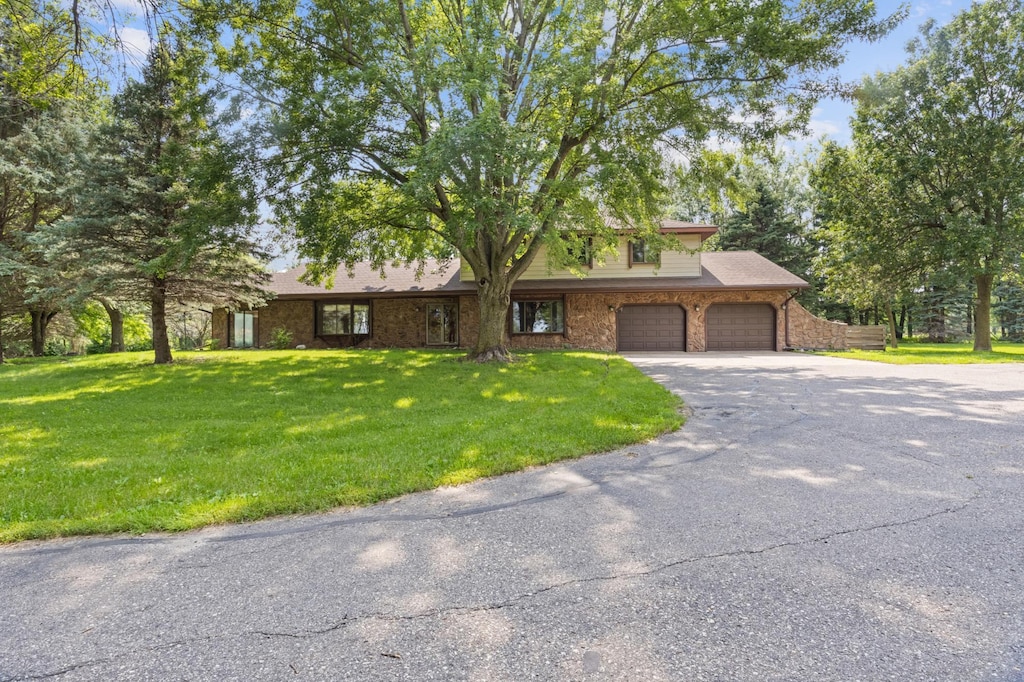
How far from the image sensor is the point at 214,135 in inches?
452

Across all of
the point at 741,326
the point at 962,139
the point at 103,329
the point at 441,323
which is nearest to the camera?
the point at 962,139

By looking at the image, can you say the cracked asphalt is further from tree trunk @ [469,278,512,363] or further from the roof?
the roof

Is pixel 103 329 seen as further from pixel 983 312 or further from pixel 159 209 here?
pixel 983 312

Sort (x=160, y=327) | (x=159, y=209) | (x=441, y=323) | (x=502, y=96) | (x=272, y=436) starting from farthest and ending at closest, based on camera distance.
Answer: (x=441, y=323), (x=160, y=327), (x=159, y=209), (x=502, y=96), (x=272, y=436)

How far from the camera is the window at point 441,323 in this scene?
69.9 ft

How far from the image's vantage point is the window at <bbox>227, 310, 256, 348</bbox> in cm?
2248

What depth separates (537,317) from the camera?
67.5ft

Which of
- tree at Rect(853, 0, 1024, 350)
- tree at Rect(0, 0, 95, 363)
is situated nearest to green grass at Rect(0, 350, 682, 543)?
tree at Rect(0, 0, 95, 363)

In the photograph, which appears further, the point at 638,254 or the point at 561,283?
the point at 638,254

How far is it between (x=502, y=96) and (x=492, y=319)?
18.1ft

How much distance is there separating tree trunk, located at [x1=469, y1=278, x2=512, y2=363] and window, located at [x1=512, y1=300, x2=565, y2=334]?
6.68 meters

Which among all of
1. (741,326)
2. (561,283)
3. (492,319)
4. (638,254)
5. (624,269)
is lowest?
(741,326)

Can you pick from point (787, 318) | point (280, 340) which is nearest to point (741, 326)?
point (787, 318)

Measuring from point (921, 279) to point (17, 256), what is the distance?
32625mm
